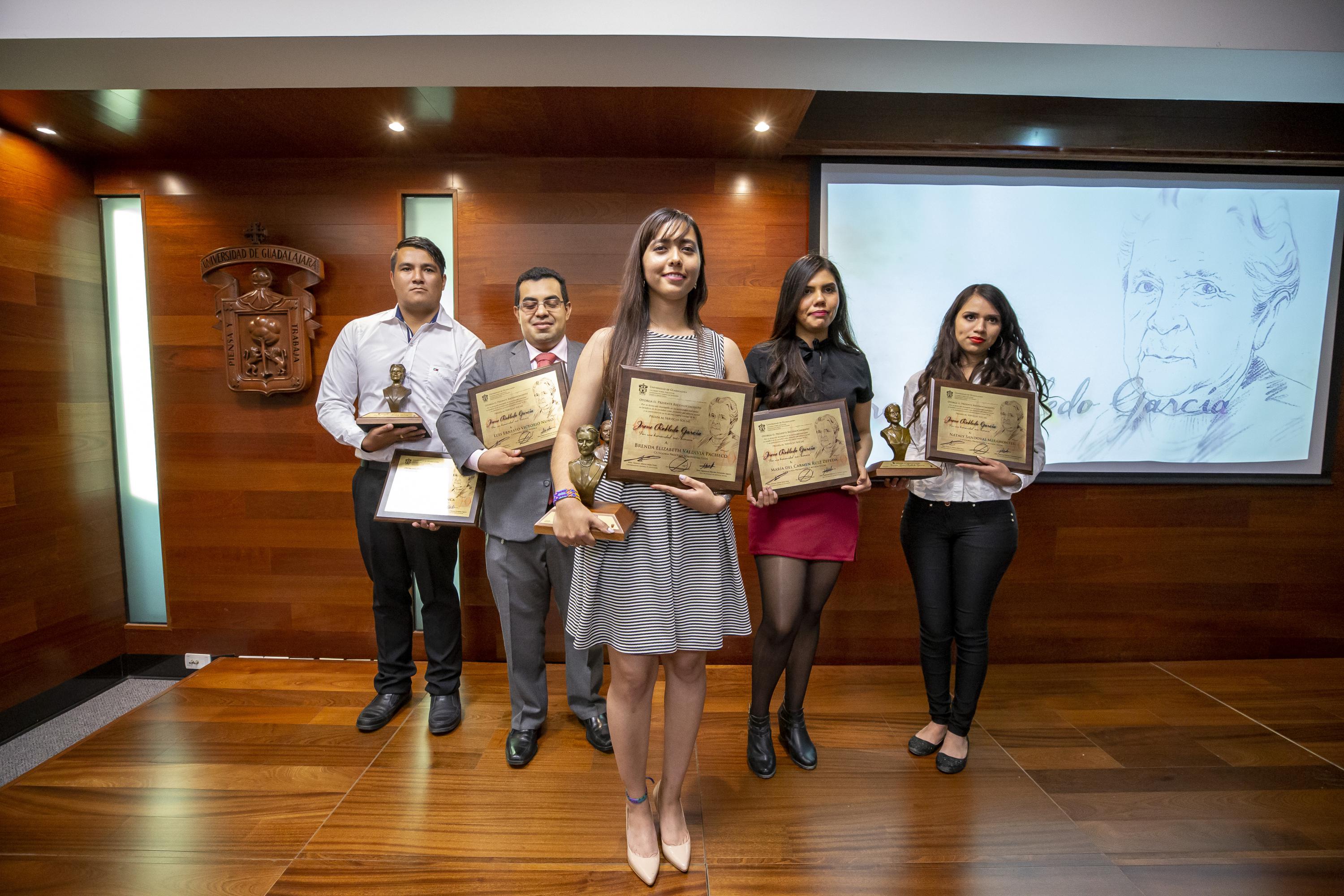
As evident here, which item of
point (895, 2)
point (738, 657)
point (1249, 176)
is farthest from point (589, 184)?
point (1249, 176)

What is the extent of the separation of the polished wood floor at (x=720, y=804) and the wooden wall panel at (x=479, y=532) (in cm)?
38

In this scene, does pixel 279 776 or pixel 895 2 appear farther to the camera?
pixel 279 776

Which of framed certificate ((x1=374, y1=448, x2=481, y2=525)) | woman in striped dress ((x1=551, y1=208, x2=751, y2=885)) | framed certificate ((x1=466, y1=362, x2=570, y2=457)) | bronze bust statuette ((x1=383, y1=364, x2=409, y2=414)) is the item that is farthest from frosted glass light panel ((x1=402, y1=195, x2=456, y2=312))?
woman in striped dress ((x1=551, y1=208, x2=751, y2=885))

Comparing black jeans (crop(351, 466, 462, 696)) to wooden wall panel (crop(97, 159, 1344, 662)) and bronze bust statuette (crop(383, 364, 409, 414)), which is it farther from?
wooden wall panel (crop(97, 159, 1344, 662))

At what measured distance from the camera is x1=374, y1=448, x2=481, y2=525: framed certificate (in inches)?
82.2

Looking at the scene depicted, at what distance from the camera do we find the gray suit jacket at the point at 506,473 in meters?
2.02

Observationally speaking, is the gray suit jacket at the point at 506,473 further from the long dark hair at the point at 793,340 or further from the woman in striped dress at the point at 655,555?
the long dark hair at the point at 793,340

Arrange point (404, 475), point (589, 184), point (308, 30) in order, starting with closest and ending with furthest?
1. point (308, 30)
2. point (404, 475)
3. point (589, 184)

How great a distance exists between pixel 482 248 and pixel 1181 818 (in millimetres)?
3301

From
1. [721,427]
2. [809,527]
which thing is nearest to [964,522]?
[809,527]

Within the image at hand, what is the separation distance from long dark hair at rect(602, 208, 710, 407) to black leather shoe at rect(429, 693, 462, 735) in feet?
4.92

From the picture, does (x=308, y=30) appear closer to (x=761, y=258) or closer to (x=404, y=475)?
(x=404, y=475)

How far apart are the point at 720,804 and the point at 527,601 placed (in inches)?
35.5

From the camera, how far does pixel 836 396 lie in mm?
1885
